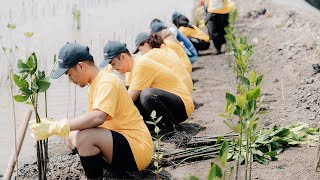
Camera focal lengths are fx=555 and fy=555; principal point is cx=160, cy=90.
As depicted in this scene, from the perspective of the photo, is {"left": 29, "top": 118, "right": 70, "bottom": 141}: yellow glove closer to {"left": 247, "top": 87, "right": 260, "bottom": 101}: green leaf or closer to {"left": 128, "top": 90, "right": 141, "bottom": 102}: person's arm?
{"left": 247, "top": 87, "right": 260, "bottom": 101}: green leaf

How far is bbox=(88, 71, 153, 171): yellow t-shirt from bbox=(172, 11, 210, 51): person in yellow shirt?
15.7 feet

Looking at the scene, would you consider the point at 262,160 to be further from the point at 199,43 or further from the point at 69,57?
the point at 199,43

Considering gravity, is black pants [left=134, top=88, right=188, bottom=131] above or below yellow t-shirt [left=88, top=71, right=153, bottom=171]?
below

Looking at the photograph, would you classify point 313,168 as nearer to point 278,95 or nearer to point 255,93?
point 255,93

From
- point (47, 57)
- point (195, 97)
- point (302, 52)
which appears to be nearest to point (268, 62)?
point (302, 52)

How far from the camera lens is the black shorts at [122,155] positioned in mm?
3676

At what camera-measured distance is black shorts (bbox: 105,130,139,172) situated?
368 cm

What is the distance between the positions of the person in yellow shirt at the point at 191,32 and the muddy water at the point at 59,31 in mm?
1146

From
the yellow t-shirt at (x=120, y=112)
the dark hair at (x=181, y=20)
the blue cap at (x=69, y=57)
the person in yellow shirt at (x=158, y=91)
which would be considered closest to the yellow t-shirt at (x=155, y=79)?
the person in yellow shirt at (x=158, y=91)

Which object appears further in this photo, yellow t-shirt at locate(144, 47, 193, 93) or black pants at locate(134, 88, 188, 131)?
yellow t-shirt at locate(144, 47, 193, 93)

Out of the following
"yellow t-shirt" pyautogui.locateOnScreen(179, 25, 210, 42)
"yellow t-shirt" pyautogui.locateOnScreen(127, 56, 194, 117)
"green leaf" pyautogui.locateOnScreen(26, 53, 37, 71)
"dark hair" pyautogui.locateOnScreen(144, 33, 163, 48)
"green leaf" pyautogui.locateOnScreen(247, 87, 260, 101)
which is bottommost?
"yellow t-shirt" pyautogui.locateOnScreen(179, 25, 210, 42)

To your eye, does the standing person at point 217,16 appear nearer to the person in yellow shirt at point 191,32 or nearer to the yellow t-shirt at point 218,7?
the yellow t-shirt at point 218,7

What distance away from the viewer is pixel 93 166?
3.64 metres

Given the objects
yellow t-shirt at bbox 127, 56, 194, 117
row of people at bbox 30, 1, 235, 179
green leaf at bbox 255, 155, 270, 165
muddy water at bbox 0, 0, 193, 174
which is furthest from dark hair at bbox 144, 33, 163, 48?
green leaf at bbox 255, 155, 270, 165
